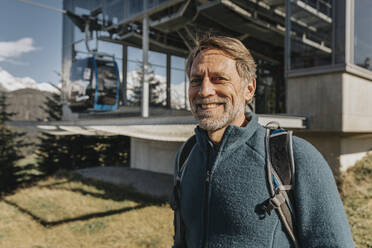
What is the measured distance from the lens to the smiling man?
1.26m

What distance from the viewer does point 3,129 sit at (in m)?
23.2

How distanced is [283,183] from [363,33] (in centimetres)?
833

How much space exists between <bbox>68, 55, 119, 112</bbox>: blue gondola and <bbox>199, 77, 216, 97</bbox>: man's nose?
1262cm

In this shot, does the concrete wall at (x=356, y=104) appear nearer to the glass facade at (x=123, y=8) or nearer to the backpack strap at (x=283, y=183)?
the backpack strap at (x=283, y=183)

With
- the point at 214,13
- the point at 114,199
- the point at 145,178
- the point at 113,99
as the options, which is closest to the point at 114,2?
the point at 113,99

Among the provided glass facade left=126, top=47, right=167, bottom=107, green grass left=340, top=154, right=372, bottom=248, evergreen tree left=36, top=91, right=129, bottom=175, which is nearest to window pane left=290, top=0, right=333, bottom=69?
green grass left=340, top=154, right=372, bottom=248

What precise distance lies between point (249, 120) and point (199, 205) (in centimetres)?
59

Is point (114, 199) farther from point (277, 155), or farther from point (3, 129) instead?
point (3, 129)

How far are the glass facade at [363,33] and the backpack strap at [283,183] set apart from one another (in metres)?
7.62

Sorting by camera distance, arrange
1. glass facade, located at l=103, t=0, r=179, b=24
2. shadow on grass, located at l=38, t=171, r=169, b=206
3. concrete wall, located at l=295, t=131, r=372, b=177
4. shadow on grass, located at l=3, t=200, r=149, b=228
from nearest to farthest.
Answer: shadow on grass, located at l=3, t=200, r=149, b=228 → concrete wall, located at l=295, t=131, r=372, b=177 → shadow on grass, located at l=38, t=171, r=169, b=206 → glass facade, located at l=103, t=0, r=179, b=24

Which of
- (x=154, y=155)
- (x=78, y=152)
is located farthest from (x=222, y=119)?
(x=78, y=152)

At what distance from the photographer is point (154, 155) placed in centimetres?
1485

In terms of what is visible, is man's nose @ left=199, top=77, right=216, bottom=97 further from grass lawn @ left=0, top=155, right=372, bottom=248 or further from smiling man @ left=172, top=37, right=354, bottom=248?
grass lawn @ left=0, top=155, right=372, bottom=248

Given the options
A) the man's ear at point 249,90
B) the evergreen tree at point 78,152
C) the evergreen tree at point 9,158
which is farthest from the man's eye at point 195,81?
the evergreen tree at point 9,158
